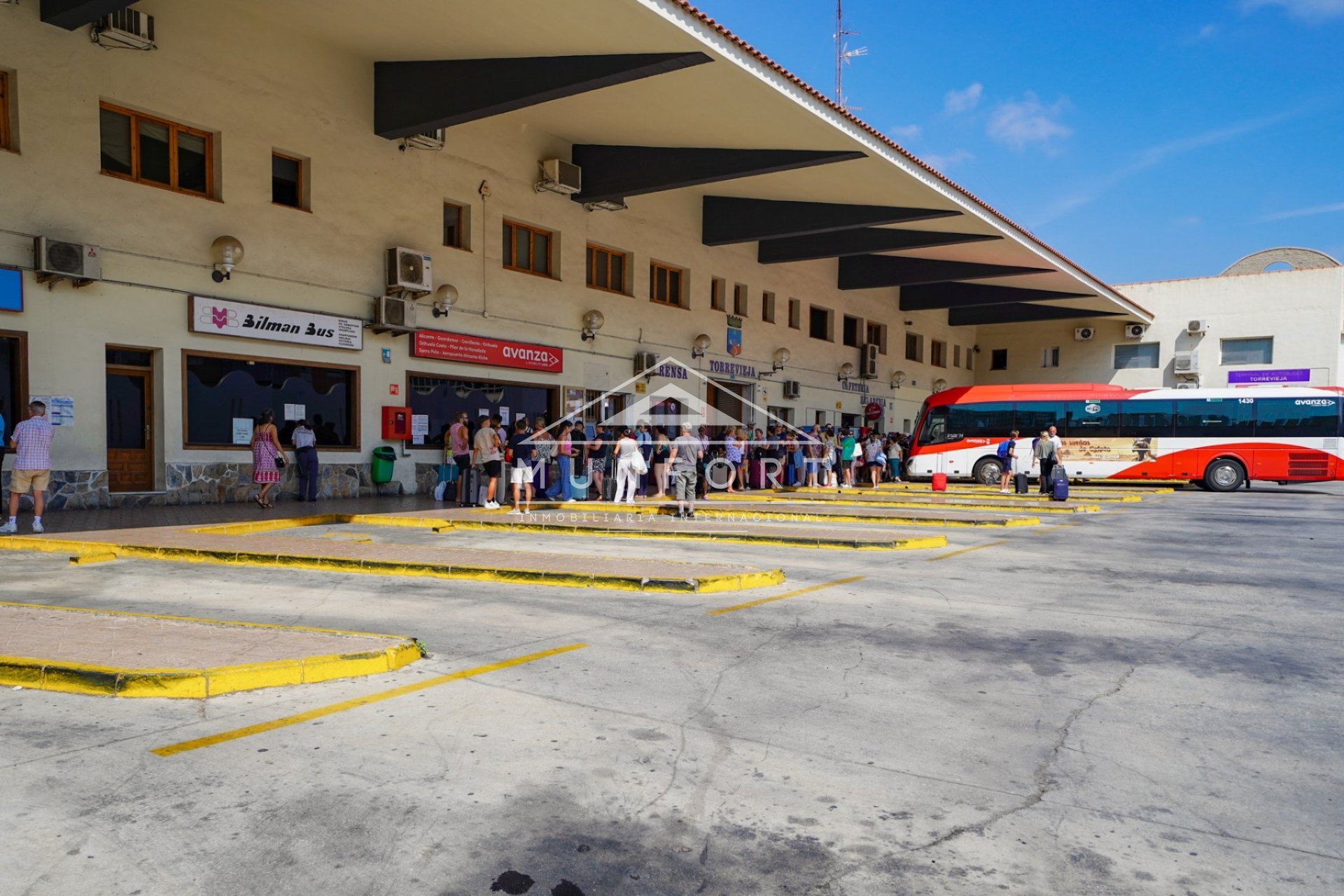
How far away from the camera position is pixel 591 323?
2156 centimetres

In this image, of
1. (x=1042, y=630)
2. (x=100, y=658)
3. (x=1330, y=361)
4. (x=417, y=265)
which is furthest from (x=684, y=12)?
(x=1330, y=361)

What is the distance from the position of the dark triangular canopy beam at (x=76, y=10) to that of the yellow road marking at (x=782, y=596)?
11.3m

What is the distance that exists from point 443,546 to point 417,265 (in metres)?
8.73

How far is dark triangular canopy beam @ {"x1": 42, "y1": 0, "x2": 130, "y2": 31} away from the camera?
1191 cm

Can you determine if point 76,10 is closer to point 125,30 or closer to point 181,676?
point 125,30

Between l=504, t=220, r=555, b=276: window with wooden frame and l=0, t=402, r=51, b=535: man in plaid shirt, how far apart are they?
10062mm

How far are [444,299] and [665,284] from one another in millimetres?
7880

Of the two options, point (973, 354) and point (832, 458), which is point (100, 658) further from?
point (973, 354)

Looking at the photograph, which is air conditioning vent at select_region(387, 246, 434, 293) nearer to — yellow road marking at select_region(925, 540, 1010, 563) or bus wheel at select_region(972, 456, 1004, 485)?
yellow road marking at select_region(925, 540, 1010, 563)

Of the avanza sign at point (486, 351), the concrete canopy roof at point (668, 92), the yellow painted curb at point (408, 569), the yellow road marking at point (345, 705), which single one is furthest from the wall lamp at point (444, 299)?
the yellow road marking at point (345, 705)

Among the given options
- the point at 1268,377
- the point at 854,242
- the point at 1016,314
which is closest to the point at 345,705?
the point at 854,242

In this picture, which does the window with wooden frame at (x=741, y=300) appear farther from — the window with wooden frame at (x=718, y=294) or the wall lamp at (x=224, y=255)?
the wall lamp at (x=224, y=255)

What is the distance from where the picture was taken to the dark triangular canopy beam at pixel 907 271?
93.4ft

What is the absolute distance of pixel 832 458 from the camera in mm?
24672
